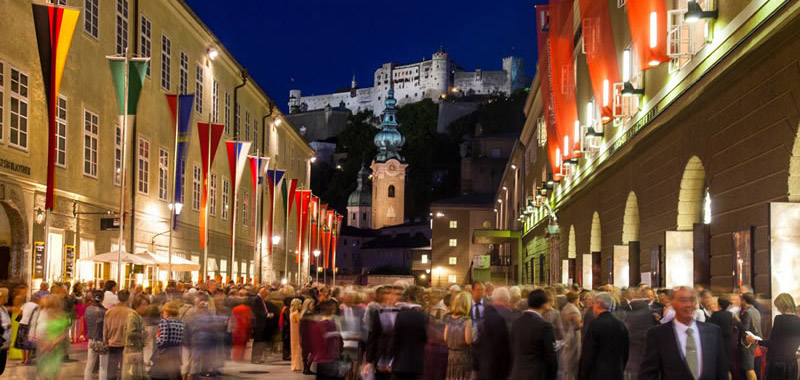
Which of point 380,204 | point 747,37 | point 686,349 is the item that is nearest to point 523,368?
point 686,349

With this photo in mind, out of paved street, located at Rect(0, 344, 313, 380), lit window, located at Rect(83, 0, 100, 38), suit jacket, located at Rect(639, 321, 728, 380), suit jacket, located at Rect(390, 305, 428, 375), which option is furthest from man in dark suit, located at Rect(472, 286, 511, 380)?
lit window, located at Rect(83, 0, 100, 38)

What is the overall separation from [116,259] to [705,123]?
15445 millimetres

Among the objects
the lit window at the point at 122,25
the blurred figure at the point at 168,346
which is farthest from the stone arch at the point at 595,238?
the blurred figure at the point at 168,346

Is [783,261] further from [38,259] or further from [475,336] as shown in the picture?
[38,259]

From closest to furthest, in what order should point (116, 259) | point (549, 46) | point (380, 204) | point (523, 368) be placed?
point (523, 368)
point (116, 259)
point (549, 46)
point (380, 204)

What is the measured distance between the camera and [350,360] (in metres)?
14.8

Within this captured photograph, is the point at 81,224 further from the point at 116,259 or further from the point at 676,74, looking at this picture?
the point at 676,74

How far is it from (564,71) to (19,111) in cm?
1695

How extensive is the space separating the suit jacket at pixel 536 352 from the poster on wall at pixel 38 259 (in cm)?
1742

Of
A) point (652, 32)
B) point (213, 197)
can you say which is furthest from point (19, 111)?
point (213, 197)

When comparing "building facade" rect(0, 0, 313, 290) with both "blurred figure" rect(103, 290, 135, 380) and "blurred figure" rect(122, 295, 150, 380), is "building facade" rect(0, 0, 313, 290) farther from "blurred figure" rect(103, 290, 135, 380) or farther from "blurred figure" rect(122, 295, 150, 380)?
"blurred figure" rect(122, 295, 150, 380)

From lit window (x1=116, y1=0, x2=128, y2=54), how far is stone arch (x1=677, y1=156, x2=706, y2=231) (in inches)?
759

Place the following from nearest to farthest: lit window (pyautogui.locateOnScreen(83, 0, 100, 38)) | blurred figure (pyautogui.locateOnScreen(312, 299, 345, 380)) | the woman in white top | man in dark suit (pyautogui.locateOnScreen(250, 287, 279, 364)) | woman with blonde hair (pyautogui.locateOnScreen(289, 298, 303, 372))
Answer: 1. blurred figure (pyautogui.locateOnScreen(312, 299, 345, 380))
2. the woman in white top
3. woman with blonde hair (pyautogui.locateOnScreen(289, 298, 303, 372))
4. man in dark suit (pyautogui.locateOnScreen(250, 287, 279, 364))
5. lit window (pyautogui.locateOnScreen(83, 0, 100, 38))

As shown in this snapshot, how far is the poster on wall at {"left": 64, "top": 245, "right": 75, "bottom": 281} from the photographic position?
26.5 meters
